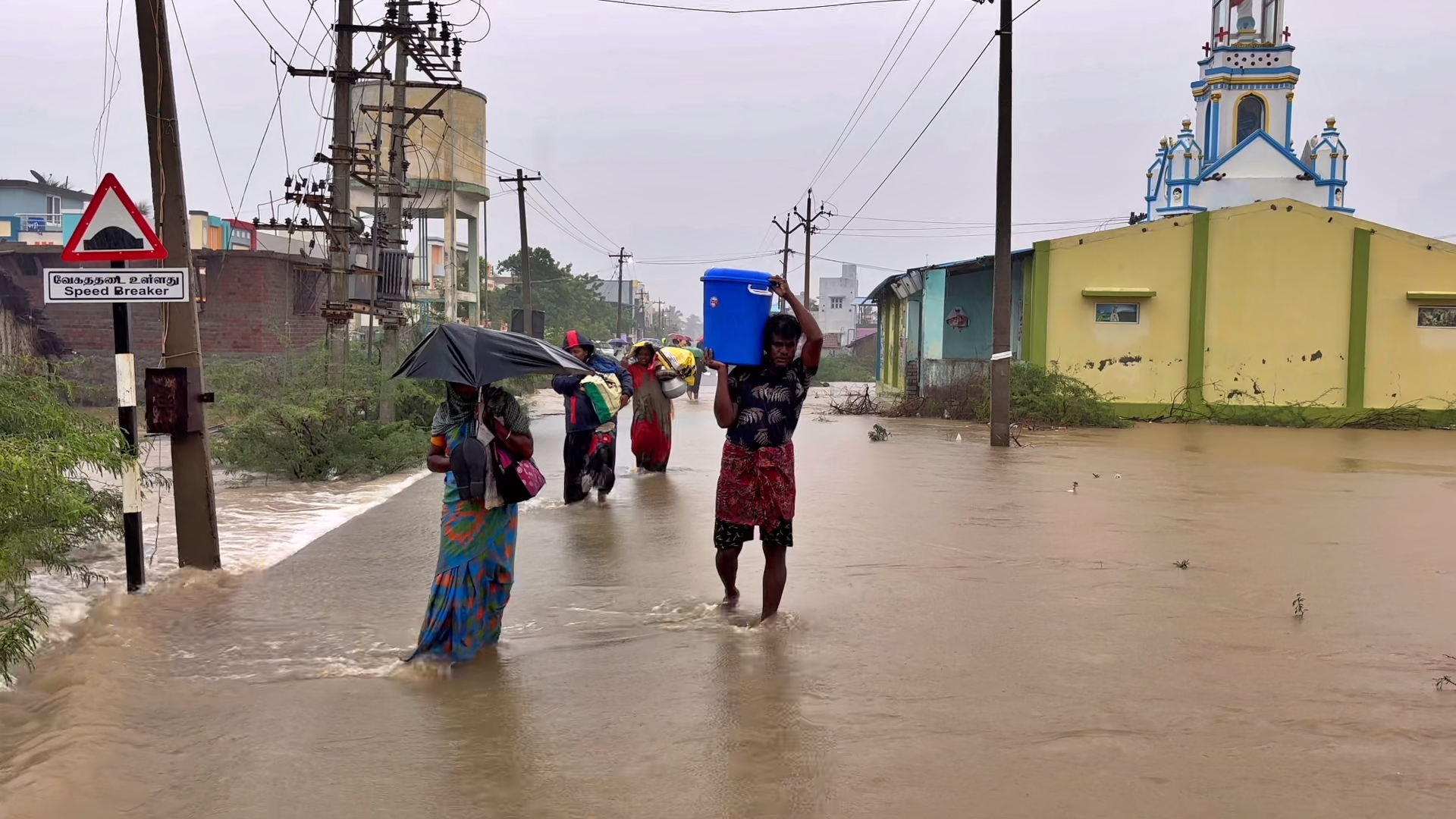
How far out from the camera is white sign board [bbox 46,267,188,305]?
6.55 meters

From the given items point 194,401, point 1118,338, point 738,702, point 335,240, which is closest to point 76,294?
point 194,401

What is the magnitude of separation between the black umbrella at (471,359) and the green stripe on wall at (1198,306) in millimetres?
21088

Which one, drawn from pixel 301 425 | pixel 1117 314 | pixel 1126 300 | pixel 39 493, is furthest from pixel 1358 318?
pixel 39 493

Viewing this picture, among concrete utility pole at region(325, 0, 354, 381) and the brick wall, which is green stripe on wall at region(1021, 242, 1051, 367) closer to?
concrete utility pole at region(325, 0, 354, 381)

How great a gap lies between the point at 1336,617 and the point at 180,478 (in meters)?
7.00

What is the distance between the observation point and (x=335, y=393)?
42.9ft

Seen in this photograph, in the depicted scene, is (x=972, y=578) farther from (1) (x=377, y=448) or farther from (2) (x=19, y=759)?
(1) (x=377, y=448)

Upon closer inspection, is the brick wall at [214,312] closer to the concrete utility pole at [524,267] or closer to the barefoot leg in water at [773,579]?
the concrete utility pole at [524,267]

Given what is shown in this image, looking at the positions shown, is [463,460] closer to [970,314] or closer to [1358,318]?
[1358,318]

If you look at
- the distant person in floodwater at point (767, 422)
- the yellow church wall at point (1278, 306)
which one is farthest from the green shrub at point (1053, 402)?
the distant person in floodwater at point (767, 422)

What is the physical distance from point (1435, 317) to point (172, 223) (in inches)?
940

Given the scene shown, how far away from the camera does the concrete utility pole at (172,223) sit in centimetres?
730

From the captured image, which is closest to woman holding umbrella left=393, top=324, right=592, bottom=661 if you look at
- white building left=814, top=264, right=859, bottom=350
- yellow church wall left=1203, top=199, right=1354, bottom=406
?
yellow church wall left=1203, top=199, right=1354, bottom=406

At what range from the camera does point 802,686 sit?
513 centimetres
